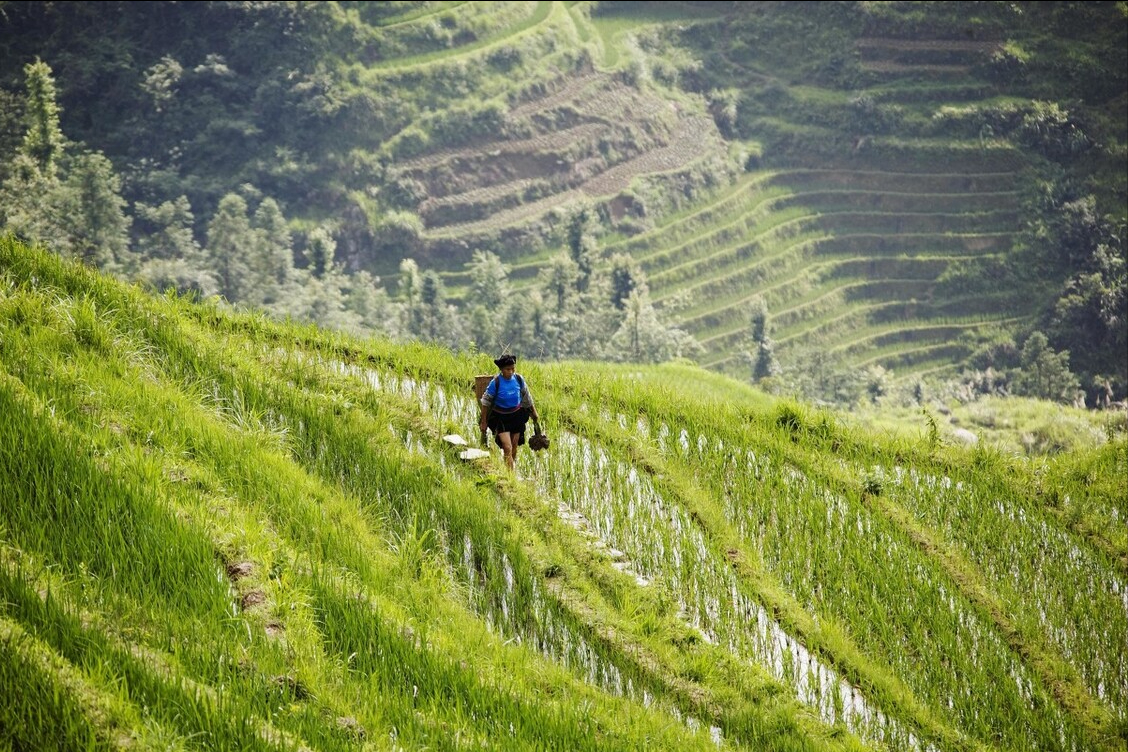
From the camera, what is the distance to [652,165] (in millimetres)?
77812

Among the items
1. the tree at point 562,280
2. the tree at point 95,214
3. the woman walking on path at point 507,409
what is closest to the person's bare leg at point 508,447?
the woman walking on path at point 507,409

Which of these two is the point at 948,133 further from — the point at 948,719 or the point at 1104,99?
the point at 948,719

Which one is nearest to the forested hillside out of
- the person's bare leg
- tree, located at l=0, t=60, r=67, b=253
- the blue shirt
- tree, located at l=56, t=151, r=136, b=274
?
tree, located at l=0, t=60, r=67, b=253

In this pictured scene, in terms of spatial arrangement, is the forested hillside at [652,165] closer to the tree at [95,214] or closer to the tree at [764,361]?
the tree at [764,361]

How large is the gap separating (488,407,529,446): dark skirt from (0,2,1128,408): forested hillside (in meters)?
44.3

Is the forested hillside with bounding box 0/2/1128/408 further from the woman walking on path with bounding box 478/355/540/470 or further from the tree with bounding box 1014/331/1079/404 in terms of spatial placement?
the woman walking on path with bounding box 478/355/540/470

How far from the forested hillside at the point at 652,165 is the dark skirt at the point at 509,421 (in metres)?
44.3

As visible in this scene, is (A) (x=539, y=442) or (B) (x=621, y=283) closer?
(A) (x=539, y=442)

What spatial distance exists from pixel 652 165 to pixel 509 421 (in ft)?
237

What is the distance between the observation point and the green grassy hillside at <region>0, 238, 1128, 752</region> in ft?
16.4

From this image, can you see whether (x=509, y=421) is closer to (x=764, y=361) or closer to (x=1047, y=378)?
(x=764, y=361)

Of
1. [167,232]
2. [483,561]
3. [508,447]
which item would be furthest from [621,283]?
[483,561]

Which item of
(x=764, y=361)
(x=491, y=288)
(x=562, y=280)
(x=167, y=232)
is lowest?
(x=764, y=361)

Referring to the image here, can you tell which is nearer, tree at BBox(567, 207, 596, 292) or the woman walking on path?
the woman walking on path
